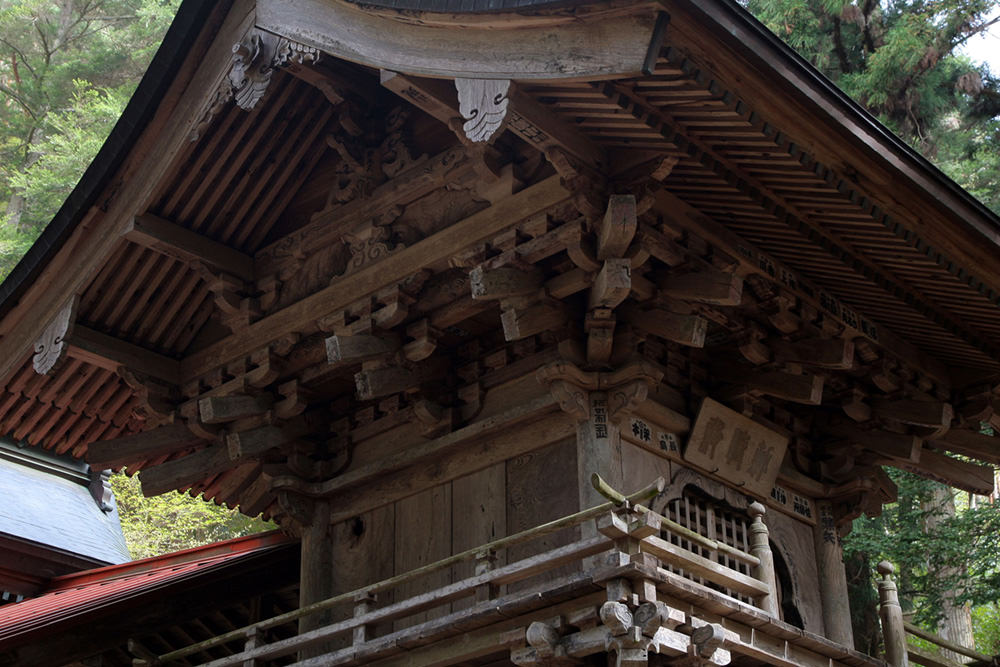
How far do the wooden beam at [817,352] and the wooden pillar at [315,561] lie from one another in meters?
3.58

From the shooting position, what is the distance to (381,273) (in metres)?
7.53

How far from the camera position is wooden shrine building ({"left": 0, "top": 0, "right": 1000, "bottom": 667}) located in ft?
18.3

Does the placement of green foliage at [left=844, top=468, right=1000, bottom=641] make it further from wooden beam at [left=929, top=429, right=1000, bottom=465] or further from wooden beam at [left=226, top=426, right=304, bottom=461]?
wooden beam at [left=226, top=426, right=304, bottom=461]

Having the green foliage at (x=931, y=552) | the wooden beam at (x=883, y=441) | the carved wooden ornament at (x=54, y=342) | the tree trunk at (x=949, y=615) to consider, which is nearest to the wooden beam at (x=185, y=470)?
the carved wooden ornament at (x=54, y=342)

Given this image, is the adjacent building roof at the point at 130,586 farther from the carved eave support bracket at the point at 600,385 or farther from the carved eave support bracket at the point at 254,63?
the carved eave support bracket at the point at 254,63

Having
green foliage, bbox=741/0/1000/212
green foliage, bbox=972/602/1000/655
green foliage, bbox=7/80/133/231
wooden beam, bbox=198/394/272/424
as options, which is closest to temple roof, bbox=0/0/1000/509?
wooden beam, bbox=198/394/272/424

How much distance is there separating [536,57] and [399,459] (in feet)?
11.1

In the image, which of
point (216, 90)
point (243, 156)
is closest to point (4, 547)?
point (243, 156)

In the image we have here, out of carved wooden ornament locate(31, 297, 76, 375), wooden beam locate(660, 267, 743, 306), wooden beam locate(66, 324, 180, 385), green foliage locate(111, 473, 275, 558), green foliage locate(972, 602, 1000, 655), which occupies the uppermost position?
green foliage locate(111, 473, 275, 558)

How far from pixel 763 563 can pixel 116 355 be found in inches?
206

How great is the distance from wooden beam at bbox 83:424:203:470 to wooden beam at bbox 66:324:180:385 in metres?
0.43

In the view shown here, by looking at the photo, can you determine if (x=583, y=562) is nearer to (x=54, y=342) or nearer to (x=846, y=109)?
(x=846, y=109)

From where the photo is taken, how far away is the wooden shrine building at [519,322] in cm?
559

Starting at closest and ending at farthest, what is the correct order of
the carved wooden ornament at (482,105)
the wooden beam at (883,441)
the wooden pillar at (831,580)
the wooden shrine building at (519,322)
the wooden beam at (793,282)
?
the carved wooden ornament at (482,105), the wooden shrine building at (519,322), the wooden beam at (793,282), the wooden pillar at (831,580), the wooden beam at (883,441)
